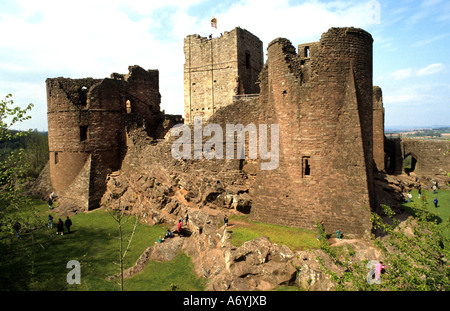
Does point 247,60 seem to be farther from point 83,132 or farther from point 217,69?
point 83,132

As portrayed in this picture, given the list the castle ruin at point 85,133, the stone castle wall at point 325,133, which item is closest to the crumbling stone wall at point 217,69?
the castle ruin at point 85,133

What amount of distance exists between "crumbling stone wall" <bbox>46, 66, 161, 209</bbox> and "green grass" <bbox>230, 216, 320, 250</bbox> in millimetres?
13662

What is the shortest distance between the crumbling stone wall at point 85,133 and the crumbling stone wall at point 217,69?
258 inches

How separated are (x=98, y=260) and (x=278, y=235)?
8301mm

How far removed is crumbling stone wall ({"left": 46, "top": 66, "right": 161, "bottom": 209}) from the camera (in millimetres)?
22156

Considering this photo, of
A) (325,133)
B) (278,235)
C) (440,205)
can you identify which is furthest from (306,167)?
(440,205)

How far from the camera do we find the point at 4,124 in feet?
40.1

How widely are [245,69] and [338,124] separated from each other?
1565 centimetres

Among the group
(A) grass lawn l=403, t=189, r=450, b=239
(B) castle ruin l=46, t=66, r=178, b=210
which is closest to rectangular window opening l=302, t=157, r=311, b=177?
(A) grass lawn l=403, t=189, r=450, b=239

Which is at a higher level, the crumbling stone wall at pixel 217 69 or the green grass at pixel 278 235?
the crumbling stone wall at pixel 217 69

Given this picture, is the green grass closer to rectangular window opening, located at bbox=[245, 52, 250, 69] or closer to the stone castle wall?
the stone castle wall

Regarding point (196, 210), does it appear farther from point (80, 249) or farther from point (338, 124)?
point (338, 124)

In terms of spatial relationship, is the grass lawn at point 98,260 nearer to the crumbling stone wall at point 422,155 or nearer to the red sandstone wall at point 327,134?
the red sandstone wall at point 327,134

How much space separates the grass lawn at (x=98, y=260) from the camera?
11273 millimetres
